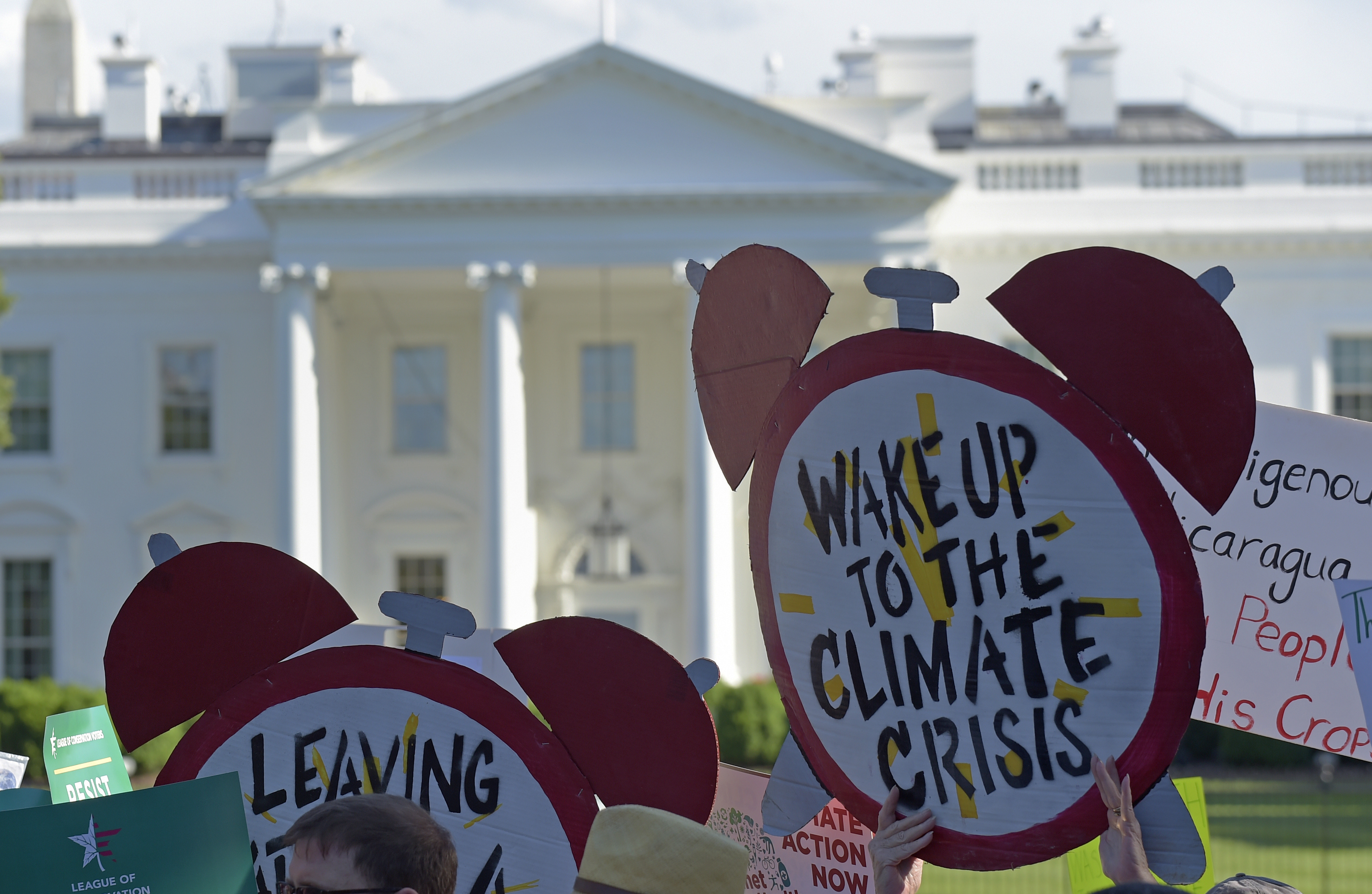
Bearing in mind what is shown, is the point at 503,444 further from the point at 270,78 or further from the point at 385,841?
the point at 385,841

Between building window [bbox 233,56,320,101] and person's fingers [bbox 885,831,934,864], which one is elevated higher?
building window [bbox 233,56,320,101]

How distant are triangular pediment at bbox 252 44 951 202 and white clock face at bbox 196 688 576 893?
20.4m

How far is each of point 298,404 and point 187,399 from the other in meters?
3.41

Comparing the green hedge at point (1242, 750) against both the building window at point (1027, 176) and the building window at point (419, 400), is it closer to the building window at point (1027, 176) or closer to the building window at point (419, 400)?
the building window at point (1027, 176)

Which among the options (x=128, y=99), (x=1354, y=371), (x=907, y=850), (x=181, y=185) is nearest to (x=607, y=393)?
(x=181, y=185)

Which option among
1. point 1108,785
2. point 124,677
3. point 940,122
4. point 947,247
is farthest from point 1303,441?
point 940,122

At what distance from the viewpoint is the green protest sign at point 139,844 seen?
2416mm

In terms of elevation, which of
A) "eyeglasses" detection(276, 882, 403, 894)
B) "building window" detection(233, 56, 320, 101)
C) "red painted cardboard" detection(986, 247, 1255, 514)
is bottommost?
"eyeglasses" detection(276, 882, 403, 894)

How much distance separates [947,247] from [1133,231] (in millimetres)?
3240

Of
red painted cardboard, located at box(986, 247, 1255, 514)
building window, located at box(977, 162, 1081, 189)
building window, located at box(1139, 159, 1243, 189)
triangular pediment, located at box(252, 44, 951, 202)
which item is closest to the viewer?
red painted cardboard, located at box(986, 247, 1255, 514)

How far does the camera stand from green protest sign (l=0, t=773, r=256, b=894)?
2416 millimetres

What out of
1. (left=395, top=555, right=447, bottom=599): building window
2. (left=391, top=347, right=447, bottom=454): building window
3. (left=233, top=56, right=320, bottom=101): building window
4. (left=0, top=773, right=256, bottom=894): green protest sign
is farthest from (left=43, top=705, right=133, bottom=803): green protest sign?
(left=233, top=56, right=320, bottom=101): building window

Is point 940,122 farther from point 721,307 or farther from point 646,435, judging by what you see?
point 721,307

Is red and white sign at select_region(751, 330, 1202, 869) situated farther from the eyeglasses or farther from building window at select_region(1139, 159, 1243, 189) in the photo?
building window at select_region(1139, 159, 1243, 189)
